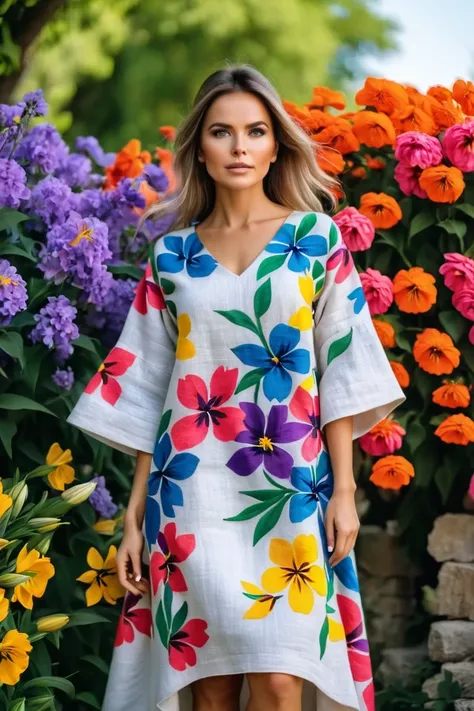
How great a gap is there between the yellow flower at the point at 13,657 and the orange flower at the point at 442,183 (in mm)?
1645

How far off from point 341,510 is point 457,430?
2.36 feet

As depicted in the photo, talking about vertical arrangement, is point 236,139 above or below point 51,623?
above

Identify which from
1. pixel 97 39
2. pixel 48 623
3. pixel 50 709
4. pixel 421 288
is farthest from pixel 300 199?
pixel 97 39

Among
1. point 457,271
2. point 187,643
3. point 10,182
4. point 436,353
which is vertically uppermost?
point 10,182

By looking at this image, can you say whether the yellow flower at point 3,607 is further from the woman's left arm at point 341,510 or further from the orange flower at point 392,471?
the orange flower at point 392,471

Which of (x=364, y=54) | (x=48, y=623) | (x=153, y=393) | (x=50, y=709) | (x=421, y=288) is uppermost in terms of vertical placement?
(x=364, y=54)

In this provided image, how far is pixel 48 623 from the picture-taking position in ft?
8.95

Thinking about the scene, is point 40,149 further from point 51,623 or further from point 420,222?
point 51,623

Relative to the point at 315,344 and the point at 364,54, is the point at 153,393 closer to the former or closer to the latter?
the point at 315,344

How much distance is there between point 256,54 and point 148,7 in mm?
1539

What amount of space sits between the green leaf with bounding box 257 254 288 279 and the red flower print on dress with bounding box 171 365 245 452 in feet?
0.76

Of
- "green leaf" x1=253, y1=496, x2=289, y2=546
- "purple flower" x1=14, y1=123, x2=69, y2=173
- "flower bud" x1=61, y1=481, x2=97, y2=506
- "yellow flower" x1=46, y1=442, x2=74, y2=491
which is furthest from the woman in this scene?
"purple flower" x1=14, y1=123, x2=69, y2=173

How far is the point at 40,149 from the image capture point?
134 inches

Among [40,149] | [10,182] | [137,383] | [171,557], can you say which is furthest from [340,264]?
[40,149]
